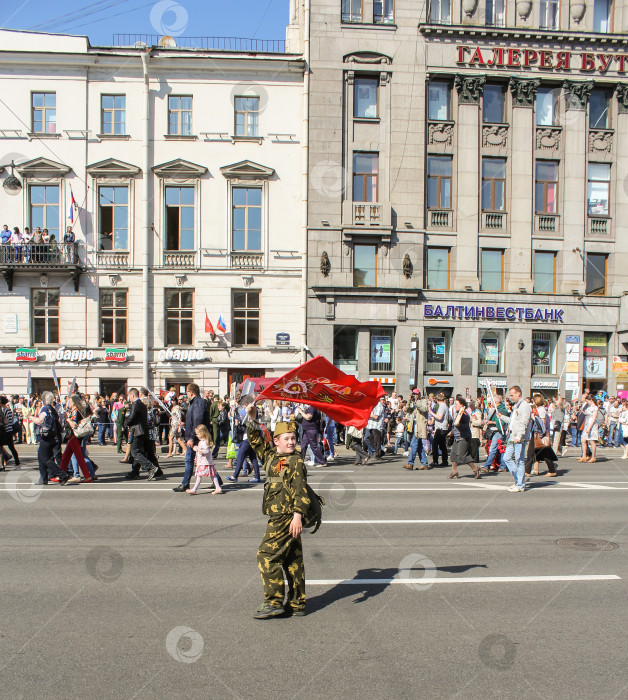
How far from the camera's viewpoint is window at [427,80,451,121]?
28906 millimetres

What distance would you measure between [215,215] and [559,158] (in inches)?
620

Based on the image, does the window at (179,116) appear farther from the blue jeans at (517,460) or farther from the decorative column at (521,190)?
the blue jeans at (517,460)

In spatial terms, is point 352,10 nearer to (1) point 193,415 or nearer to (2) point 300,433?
(2) point 300,433

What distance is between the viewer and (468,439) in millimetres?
14383

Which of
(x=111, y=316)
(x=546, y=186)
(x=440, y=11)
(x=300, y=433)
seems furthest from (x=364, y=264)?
(x=300, y=433)

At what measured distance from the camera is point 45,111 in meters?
27.5

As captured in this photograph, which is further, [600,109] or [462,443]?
[600,109]

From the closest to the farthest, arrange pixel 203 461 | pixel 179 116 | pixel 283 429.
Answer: pixel 283 429, pixel 203 461, pixel 179 116

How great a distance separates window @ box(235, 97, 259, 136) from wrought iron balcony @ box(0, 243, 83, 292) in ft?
28.5

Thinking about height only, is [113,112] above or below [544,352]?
above

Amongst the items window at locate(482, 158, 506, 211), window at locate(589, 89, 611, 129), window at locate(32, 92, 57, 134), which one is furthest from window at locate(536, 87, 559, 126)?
window at locate(32, 92, 57, 134)

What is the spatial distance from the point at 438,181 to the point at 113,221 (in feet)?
47.2

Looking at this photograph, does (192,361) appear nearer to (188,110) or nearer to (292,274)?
(292,274)

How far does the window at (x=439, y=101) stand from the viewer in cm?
2891
